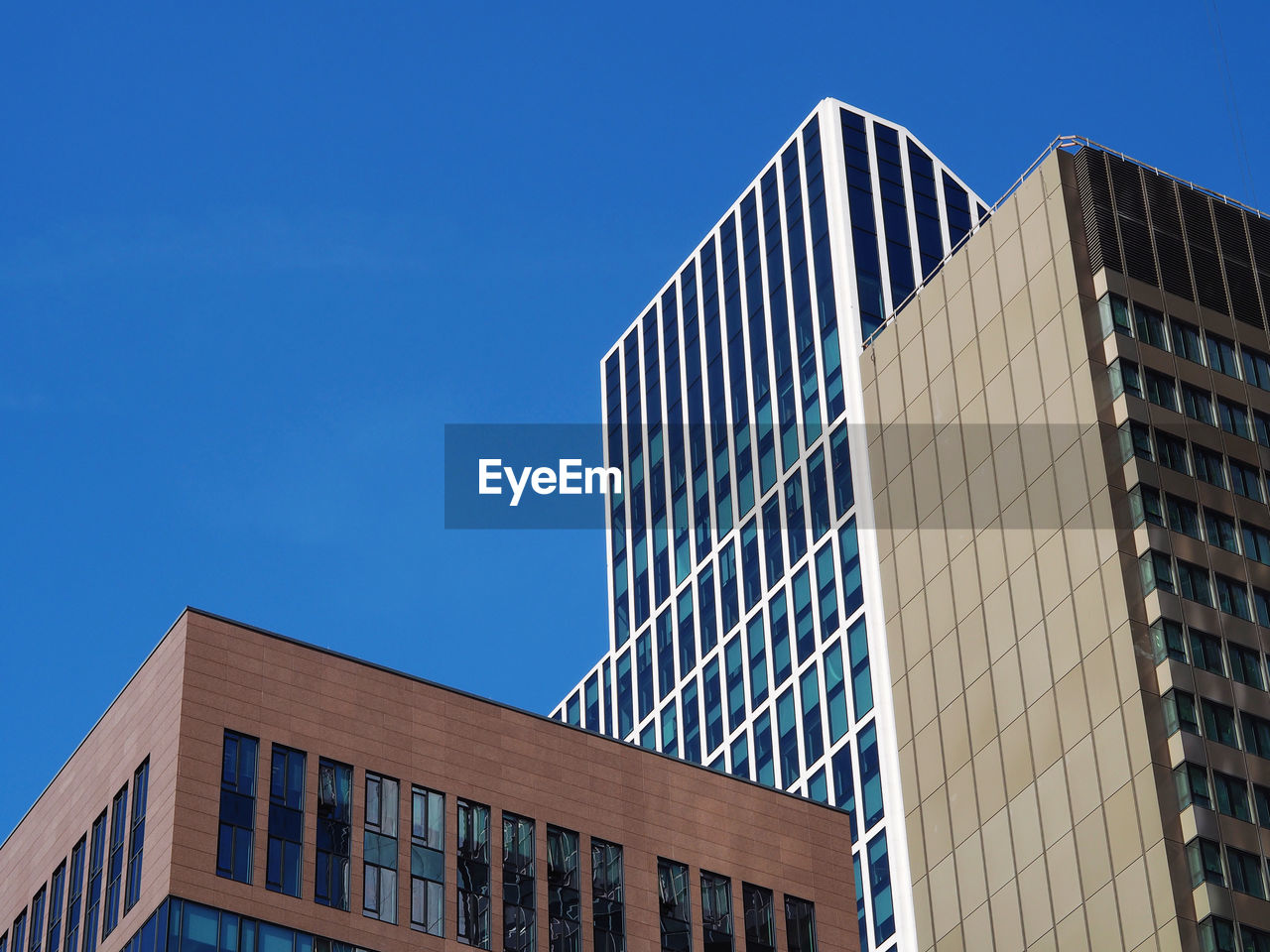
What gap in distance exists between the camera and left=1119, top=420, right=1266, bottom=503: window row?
98188mm

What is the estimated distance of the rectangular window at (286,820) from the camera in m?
73.7

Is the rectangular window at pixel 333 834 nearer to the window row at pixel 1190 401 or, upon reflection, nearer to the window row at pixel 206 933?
the window row at pixel 206 933

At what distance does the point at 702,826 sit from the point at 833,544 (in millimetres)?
55824

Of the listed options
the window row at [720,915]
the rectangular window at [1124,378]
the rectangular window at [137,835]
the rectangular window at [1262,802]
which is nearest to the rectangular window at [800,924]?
the window row at [720,915]

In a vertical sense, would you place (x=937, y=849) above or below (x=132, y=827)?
above

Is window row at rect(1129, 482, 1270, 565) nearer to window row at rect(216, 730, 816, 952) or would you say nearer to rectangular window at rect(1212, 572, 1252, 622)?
rectangular window at rect(1212, 572, 1252, 622)

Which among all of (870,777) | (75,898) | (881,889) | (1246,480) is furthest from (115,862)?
(870,777)

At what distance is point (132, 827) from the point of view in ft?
247

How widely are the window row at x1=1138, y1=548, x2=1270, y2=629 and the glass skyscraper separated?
1293 inches

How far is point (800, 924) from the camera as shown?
83375mm

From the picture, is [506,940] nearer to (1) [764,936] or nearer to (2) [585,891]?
(2) [585,891]

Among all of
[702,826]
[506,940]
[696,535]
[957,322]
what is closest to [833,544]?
[696,535]

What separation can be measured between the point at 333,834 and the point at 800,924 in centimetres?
1804

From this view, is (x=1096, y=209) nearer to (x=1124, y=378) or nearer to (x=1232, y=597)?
(x=1124, y=378)
